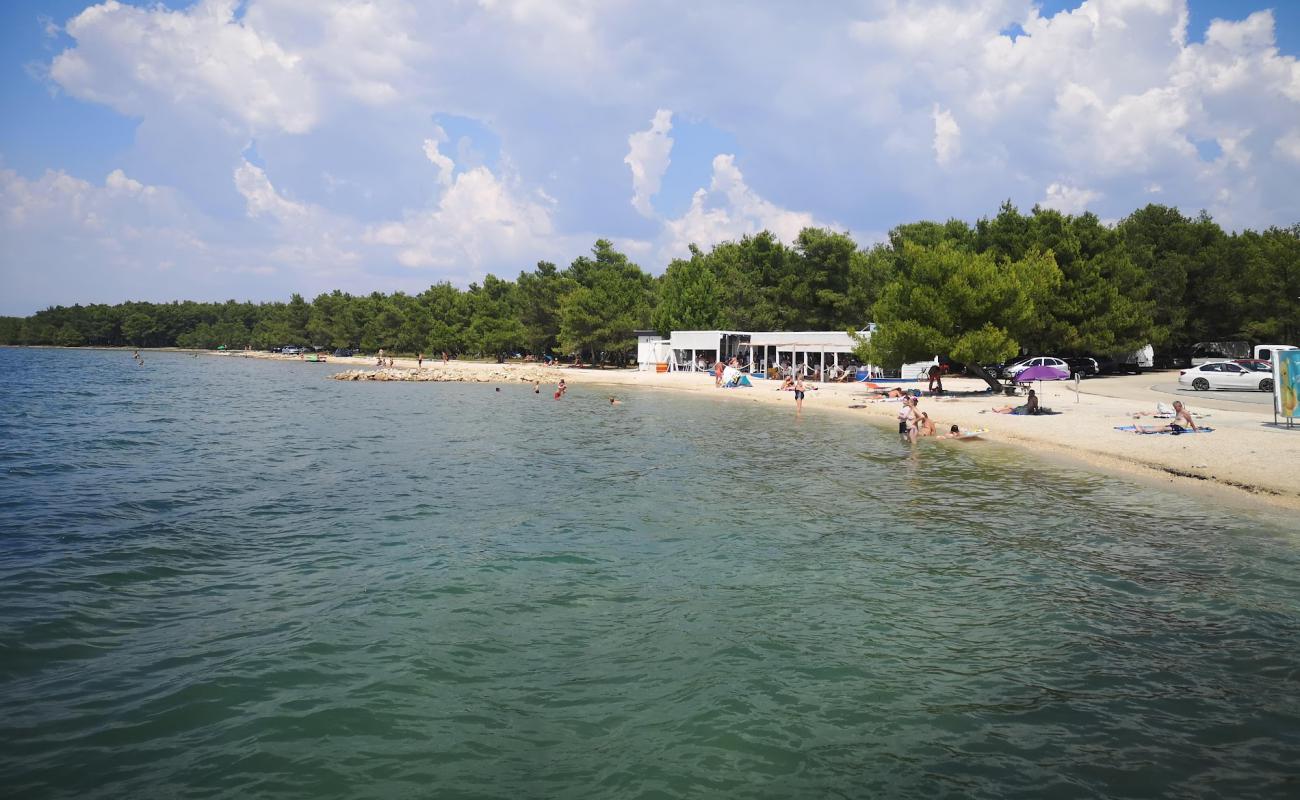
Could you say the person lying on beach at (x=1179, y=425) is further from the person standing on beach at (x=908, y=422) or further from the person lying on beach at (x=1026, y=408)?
the person standing on beach at (x=908, y=422)

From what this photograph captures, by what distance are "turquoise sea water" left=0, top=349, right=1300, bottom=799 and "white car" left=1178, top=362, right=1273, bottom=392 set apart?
25803 millimetres

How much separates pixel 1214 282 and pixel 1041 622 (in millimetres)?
65324

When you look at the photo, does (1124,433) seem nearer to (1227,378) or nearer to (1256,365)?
(1227,378)

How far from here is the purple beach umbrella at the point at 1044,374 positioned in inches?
1897

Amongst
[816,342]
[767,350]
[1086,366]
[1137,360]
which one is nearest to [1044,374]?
[1086,366]

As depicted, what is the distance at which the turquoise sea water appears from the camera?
20.9 ft

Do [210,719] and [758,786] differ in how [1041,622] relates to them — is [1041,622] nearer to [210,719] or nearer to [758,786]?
[758,786]

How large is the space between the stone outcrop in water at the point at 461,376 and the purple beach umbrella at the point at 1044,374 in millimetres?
41293

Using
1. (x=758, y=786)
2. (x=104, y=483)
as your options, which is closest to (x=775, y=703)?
(x=758, y=786)

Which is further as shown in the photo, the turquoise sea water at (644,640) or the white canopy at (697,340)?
the white canopy at (697,340)

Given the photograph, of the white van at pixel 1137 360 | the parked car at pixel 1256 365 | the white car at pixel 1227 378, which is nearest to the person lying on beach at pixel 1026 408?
the white car at pixel 1227 378

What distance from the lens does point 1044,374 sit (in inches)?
1911

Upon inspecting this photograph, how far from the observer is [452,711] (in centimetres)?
736

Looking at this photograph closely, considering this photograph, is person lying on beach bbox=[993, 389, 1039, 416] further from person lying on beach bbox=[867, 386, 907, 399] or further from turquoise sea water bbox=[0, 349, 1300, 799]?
turquoise sea water bbox=[0, 349, 1300, 799]
